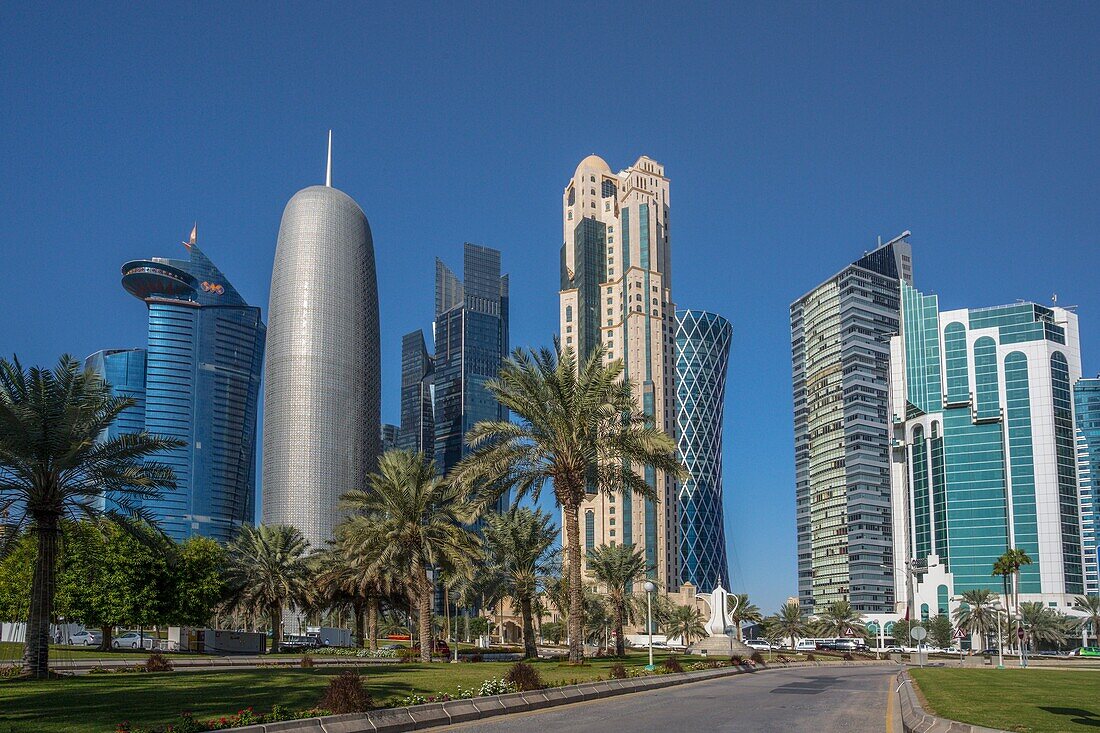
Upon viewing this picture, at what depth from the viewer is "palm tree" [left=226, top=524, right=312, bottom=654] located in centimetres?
7431

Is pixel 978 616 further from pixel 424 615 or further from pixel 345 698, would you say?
pixel 345 698

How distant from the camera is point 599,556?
252 ft

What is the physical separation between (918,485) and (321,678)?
189 m

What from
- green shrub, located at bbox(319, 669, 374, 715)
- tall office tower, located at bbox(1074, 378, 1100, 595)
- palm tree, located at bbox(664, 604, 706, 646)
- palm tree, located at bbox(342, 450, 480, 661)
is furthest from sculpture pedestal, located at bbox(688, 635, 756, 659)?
→ tall office tower, located at bbox(1074, 378, 1100, 595)

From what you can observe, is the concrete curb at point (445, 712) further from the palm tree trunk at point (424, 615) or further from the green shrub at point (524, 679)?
the palm tree trunk at point (424, 615)

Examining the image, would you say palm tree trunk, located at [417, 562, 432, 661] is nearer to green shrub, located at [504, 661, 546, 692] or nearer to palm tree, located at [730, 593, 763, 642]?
green shrub, located at [504, 661, 546, 692]

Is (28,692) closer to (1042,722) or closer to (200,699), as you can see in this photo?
(200,699)

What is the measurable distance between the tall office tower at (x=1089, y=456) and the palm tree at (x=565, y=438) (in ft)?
582

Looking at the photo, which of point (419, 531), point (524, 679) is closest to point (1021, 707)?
point (524, 679)

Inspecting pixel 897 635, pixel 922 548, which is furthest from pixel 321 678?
pixel 922 548

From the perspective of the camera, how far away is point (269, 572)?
244ft

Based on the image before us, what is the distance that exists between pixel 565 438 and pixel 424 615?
1707 centimetres

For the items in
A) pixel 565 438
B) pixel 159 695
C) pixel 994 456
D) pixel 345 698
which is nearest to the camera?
pixel 345 698

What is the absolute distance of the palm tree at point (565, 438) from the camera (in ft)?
126
